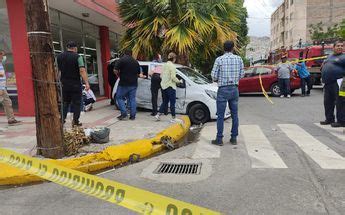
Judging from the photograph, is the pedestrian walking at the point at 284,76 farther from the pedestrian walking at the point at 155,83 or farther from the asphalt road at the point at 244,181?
the asphalt road at the point at 244,181

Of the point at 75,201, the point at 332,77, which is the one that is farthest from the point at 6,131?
the point at 332,77

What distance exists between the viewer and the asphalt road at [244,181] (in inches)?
149

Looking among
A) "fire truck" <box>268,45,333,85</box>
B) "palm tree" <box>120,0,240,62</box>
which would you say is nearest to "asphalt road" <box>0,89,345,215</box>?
"palm tree" <box>120,0,240,62</box>

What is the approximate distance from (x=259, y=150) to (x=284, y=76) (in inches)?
370

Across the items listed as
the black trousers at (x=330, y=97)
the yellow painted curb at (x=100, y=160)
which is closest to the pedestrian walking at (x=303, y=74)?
the black trousers at (x=330, y=97)

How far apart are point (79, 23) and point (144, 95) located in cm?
509

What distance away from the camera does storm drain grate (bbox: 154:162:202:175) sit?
503cm

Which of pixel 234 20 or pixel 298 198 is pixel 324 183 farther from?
pixel 234 20

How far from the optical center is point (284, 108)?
11414 millimetres

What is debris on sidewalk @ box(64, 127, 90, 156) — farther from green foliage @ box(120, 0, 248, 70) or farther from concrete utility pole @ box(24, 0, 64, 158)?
green foliage @ box(120, 0, 248, 70)

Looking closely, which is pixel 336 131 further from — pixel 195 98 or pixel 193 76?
pixel 193 76

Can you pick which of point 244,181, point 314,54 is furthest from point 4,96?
point 314,54

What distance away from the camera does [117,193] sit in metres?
Result: 2.89

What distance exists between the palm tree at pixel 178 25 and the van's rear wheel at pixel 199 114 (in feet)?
6.86
